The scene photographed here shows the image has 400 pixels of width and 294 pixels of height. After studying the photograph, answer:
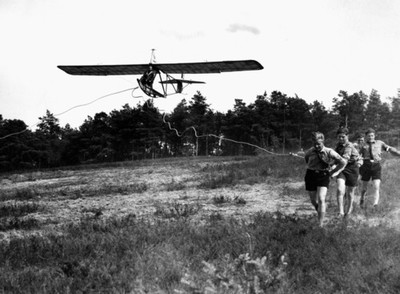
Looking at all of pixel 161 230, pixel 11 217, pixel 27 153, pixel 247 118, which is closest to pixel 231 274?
pixel 161 230

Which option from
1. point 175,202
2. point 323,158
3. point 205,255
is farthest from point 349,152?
point 175,202

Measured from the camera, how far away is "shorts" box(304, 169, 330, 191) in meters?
8.14

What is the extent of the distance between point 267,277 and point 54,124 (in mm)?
122448

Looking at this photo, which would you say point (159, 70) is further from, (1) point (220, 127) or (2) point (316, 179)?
(1) point (220, 127)

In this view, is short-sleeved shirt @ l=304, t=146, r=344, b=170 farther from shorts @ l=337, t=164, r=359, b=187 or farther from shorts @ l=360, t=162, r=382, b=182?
shorts @ l=360, t=162, r=382, b=182

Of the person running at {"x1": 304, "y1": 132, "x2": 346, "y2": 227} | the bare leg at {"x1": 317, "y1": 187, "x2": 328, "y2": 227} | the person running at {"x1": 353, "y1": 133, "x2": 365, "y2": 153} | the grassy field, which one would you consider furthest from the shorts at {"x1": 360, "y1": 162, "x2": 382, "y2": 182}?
the bare leg at {"x1": 317, "y1": 187, "x2": 328, "y2": 227}

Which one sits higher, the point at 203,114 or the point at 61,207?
the point at 203,114

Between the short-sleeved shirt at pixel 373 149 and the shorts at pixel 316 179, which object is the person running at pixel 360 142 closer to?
the short-sleeved shirt at pixel 373 149

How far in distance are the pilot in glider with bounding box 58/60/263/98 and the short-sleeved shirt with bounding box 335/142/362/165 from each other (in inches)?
318

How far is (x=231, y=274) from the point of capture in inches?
196

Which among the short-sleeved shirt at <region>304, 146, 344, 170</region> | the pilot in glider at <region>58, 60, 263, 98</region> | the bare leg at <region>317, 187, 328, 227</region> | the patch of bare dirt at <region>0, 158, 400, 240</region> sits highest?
the pilot in glider at <region>58, 60, 263, 98</region>

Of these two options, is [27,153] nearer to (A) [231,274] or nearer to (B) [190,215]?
(B) [190,215]

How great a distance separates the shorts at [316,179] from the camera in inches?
320

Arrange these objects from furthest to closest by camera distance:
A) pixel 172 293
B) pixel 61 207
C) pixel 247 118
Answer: pixel 247 118
pixel 61 207
pixel 172 293
